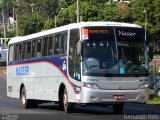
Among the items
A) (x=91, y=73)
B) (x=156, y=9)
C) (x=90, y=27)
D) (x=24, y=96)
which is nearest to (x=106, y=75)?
(x=91, y=73)

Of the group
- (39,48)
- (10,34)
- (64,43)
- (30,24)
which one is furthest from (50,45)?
(10,34)

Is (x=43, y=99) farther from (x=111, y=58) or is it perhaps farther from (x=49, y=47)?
(x=111, y=58)

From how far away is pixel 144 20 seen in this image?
10194 cm

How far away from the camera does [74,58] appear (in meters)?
21.1

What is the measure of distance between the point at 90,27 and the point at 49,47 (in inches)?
123

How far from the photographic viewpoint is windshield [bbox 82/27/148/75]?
20422 millimetres

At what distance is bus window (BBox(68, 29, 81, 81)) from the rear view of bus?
0.34m

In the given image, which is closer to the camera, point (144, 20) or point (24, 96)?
point (24, 96)

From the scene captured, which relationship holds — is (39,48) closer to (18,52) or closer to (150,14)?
(18,52)

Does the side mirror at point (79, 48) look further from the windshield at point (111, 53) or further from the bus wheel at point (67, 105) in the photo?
the bus wheel at point (67, 105)

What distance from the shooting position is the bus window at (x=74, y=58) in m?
20.9

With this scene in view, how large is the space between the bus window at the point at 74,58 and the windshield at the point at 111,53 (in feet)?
1.26

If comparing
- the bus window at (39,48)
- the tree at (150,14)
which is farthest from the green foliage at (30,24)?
the bus window at (39,48)

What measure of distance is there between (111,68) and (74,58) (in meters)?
1.39
